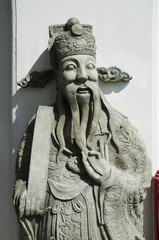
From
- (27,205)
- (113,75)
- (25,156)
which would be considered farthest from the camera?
(113,75)

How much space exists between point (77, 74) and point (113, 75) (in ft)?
1.52

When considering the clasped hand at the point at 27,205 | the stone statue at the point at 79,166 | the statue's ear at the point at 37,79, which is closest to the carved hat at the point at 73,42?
the stone statue at the point at 79,166

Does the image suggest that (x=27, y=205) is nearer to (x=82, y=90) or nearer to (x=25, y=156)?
(x=25, y=156)

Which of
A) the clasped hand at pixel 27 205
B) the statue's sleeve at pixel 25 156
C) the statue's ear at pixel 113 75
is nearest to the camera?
the clasped hand at pixel 27 205

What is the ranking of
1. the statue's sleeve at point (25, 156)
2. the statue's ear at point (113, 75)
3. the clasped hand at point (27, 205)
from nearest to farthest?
the clasped hand at point (27, 205), the statue's sleeve at point (25, 156), the statue's ear at point (113, 75)

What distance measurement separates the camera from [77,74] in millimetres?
1891

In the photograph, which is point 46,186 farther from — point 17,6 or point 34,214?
point 17,6

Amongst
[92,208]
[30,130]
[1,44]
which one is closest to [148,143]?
[92,208]

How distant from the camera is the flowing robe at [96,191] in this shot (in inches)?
74.3

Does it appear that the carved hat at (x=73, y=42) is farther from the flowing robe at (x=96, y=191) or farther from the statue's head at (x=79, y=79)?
the flowing robe at (x=96, y=191)

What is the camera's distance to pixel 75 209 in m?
1.89

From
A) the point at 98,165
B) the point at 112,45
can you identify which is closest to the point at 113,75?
the point at 112,45

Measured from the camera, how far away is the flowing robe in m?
1.89

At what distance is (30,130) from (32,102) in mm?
307
